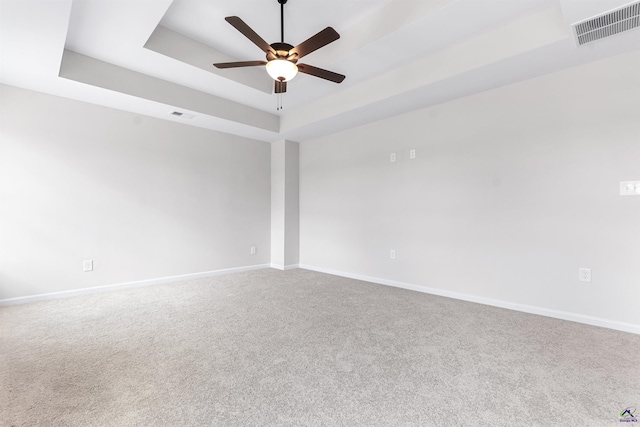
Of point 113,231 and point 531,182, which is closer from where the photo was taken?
point 531,182

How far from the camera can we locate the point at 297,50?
7.30ft

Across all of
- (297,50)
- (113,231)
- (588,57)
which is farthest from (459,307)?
(113,231)

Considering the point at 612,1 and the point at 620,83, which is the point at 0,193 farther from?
the point at 620,83

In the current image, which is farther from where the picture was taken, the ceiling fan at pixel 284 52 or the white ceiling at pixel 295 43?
the white ceiling at pixel 295 43

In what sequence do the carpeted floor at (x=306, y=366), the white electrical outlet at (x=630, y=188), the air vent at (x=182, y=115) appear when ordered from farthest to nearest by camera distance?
the air vent at (x=182, y=115) → the white electrical outlet at (x=630, y=188) → the carpeted floor at (x=306, y=366)

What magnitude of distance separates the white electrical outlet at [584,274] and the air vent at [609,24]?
190cm

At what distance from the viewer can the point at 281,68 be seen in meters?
2.29

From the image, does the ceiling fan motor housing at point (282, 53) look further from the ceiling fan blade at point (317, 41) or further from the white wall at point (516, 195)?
the white wall at point (516, 195)

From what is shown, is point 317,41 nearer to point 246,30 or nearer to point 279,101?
point 246,30

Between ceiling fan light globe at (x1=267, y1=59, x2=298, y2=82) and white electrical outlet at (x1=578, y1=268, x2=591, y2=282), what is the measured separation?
3091 millimetres

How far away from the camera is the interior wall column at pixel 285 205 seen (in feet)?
16.4

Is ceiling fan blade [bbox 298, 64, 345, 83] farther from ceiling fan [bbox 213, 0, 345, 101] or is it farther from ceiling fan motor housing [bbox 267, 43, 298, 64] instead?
ceiling fan motor housing [bbox 267, 43, 298, 64]

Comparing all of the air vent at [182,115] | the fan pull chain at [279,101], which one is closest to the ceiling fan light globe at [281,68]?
the fan pull chain at [279,101]

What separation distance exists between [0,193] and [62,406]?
2.74 meters
